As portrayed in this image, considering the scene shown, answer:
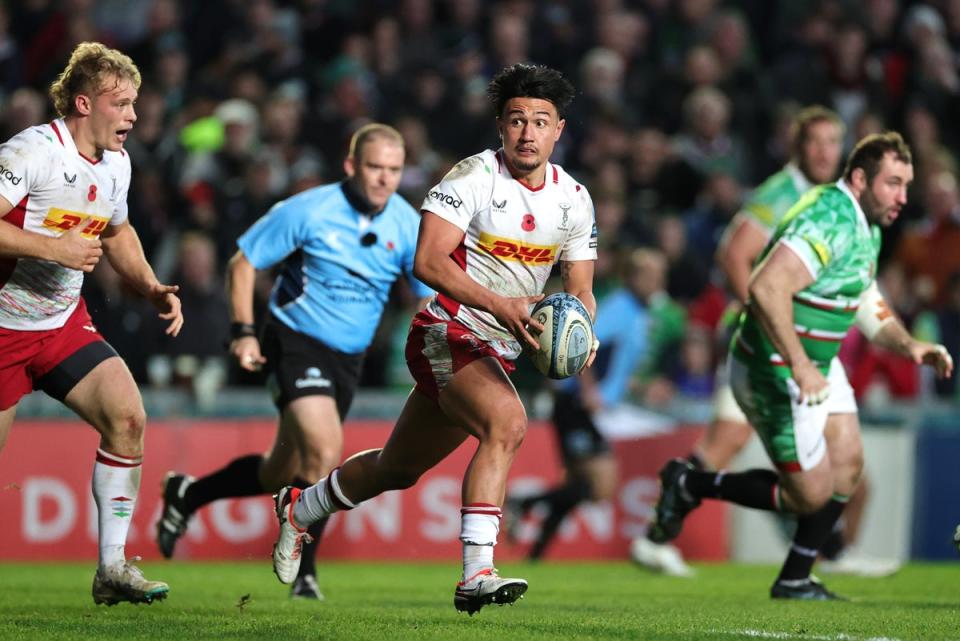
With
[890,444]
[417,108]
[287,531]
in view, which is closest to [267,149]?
[417,108]

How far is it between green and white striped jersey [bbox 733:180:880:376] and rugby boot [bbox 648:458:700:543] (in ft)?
3.21

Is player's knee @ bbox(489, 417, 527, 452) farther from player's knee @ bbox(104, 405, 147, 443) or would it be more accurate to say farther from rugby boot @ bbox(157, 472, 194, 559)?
rugby boot @ bbox(157, 472, 194, 559)

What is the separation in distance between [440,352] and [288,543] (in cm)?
145

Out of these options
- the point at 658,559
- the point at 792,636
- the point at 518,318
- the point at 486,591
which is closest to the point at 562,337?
the point at 518,318

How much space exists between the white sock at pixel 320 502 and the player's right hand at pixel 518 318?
1495mm

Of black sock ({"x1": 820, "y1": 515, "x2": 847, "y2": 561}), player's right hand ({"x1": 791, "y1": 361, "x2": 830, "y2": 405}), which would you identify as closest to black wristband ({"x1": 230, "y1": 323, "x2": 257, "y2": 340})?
player's right hand ({"x1": 791, "y1": 361, "x2": 830, "y2": 405})

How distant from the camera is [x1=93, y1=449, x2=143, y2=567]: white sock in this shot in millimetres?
7852

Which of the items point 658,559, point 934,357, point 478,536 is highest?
point 934,357

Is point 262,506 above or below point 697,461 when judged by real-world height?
below

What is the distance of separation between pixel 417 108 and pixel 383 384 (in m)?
3.38

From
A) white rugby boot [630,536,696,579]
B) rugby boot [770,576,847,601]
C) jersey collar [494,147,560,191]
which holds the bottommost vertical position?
white rugby boot [630,536,696,579]

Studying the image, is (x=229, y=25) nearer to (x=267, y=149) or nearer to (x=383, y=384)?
(x=267, y=149)

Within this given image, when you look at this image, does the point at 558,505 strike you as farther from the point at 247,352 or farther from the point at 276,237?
the point at 247,352

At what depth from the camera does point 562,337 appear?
7023 millimetres
